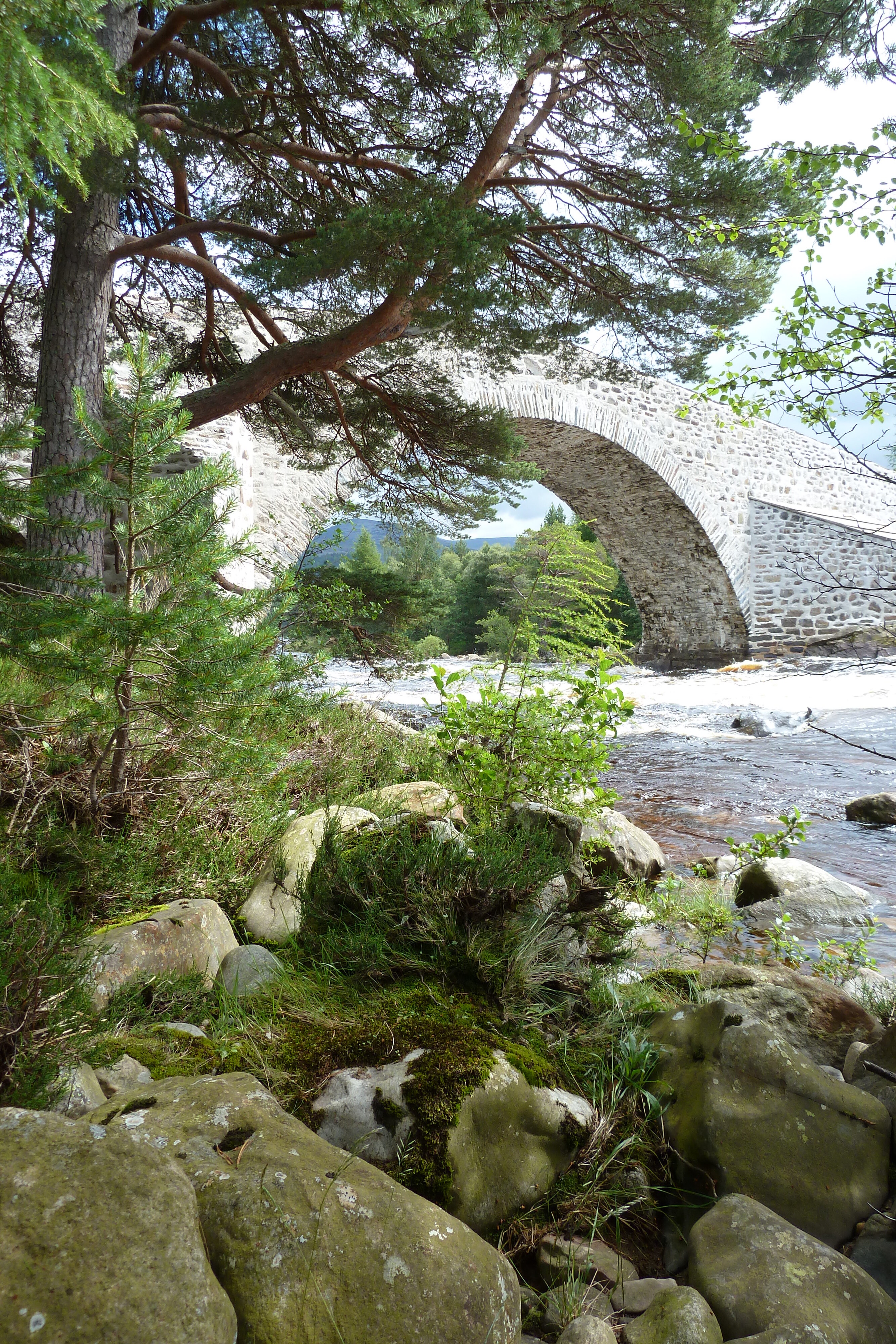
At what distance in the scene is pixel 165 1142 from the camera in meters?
1.15

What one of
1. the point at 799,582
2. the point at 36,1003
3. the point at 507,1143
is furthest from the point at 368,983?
the point at 799,582

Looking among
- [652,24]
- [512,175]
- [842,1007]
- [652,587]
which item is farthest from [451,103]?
[652,587]

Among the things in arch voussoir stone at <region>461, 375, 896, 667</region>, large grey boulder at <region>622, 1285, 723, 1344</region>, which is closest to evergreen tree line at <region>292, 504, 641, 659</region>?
large grey boulder at <region>622, 1285, 723, 1344</region>

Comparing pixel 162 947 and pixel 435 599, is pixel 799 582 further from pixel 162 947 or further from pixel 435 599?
pixel 162 947

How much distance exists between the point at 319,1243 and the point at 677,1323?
64 centimetres

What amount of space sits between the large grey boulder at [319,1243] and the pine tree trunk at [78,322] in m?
3.92

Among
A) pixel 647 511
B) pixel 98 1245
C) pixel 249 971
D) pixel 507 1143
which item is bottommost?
pixel 507 1143

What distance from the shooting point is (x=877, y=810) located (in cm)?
518

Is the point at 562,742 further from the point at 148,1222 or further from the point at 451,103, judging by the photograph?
the point at 451,103

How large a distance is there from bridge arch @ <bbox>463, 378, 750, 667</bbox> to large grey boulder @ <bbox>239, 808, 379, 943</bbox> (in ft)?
29.9

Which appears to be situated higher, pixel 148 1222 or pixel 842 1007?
pixel 148 1222

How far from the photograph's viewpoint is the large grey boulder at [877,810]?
5.15 m

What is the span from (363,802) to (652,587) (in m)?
15.0

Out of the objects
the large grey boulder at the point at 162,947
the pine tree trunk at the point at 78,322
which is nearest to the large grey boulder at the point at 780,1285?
the large grey boulder at the point at 162,947
